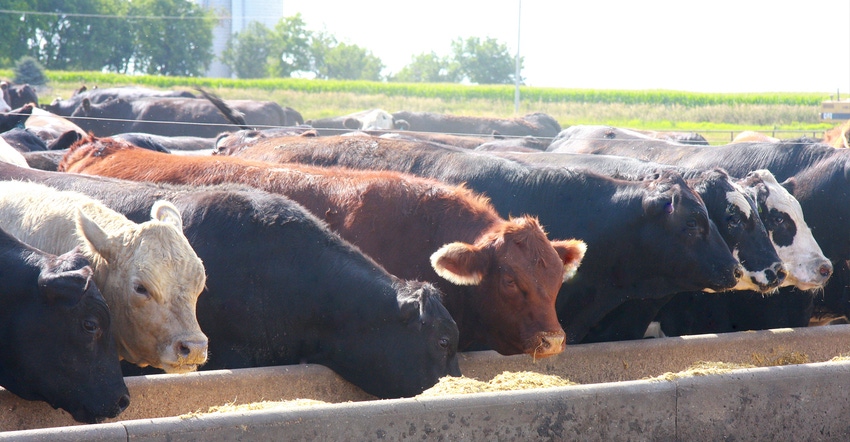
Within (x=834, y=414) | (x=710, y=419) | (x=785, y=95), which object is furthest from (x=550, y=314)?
(x=785, y=95)

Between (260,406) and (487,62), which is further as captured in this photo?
(487,62)

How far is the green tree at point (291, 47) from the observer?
75.8m

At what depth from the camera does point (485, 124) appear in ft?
79.4

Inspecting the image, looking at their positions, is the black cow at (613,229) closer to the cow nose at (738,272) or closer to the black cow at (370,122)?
the cow nose at (738,272)

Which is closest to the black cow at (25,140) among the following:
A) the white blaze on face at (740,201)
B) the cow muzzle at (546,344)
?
the cow muzzle at (546,344)

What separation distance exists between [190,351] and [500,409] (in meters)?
1.40

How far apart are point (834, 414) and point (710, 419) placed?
2.32 ft

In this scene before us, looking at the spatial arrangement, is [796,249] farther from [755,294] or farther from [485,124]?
[485,124]

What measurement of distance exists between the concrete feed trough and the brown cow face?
0.22 m

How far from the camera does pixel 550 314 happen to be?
491 centimetres

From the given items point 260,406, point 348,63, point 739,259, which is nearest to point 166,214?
point 260,406

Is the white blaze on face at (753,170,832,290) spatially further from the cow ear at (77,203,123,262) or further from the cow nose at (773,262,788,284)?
the cow ear at (77,203,123,262)

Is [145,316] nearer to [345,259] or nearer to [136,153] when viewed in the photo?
[345,259]

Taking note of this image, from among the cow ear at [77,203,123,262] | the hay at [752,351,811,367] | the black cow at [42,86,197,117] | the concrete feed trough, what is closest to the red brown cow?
the concrete feed trough
